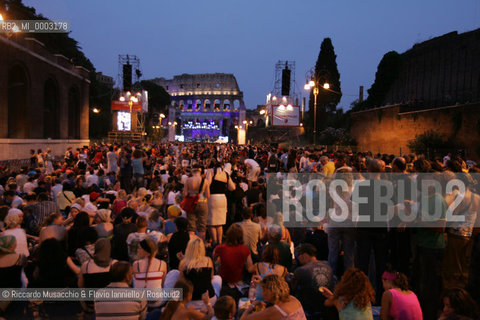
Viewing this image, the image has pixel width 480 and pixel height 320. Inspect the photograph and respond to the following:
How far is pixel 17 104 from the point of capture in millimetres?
23703

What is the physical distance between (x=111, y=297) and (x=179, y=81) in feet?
353

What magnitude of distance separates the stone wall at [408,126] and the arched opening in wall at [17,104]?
77.3ft

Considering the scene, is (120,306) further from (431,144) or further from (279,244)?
(431,144)

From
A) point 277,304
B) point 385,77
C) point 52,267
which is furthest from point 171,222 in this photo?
point 385,77

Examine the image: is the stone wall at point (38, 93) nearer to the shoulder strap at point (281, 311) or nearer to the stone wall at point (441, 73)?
the shoulder strap at point (281, 311)

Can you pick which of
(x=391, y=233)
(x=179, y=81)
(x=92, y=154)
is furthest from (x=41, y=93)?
(x=179, y=81)

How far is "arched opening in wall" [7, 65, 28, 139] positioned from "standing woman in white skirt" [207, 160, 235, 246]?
21328 millimetres

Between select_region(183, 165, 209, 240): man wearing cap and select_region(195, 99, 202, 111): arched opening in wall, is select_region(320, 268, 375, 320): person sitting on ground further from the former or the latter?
select_region(195, 99, 202, 111): arched opening in wall

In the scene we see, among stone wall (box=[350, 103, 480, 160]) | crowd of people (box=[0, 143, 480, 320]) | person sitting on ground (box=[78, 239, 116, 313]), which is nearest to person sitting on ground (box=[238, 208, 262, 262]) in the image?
crowd of people (box=[0, 143, 480, 320])

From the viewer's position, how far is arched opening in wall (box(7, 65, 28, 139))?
76.1ft

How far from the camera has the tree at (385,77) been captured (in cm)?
3270

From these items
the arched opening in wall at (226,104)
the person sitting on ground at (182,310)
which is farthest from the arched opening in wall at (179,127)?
the person sitting on ground at (182,310)

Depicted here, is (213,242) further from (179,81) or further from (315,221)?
(179,81)

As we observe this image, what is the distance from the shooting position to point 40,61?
2416 centimetres
